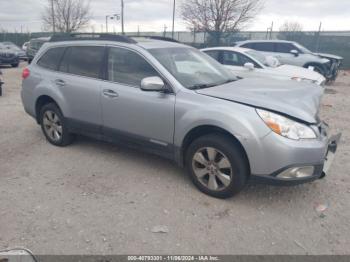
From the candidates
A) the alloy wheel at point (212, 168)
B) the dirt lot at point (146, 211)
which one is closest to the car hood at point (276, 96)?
the alloy wheel at point (212, 168)

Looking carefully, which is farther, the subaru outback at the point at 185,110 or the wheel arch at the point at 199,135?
the wheel arch at the point at 199,135

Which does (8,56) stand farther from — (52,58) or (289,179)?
(289,179)

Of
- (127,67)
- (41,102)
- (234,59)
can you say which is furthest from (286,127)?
(234,59)

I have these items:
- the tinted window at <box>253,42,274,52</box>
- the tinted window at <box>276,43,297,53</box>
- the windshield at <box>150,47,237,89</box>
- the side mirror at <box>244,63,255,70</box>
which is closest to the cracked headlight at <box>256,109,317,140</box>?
the windshield at <box>150,47,237,89</box>

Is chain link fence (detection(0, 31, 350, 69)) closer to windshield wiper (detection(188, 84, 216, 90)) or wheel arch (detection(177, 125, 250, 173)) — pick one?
windshield wiper (detection(188, 84, 216, 90))

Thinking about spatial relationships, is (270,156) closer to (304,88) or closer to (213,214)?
(213,214)

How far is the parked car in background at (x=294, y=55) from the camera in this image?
12.1m

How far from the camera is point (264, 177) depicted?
3.04 meters

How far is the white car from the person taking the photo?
309 inches

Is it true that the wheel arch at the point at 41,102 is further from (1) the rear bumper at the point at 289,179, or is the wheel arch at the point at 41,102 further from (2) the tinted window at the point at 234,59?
(2) the tinted window at the point at 234,59

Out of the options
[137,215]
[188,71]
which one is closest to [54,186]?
[137,215]

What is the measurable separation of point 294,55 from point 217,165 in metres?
10.5

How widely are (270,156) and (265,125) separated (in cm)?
30

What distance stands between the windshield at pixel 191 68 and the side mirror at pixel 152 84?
234mm
